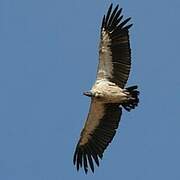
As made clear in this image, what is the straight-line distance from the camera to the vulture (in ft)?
54.1

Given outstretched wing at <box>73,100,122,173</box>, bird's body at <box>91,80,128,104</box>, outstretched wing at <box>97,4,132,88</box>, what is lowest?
outstretched wing at <box>73,100,122,173</box>

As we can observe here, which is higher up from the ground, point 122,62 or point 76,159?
point 122,62

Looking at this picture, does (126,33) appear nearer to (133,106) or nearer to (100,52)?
(100,52)

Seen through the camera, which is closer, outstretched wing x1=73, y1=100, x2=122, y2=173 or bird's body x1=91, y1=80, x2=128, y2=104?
bird's body x1=91, y1=80, x2=128, y2=104

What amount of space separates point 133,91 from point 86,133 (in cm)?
225

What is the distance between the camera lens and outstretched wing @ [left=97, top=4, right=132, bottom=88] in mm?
16641

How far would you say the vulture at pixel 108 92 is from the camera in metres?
16.5

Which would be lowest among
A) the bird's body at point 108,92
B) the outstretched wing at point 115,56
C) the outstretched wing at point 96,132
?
the outstretched wing at point 96,132

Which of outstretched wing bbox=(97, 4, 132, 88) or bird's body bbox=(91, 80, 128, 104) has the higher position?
outstretched wing bbox=(97, 4, 132, 88)

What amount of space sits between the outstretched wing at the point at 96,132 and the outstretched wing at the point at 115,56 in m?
0.81

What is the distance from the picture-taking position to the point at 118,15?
17.2 m

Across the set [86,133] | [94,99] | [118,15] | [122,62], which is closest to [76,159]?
[86,133]

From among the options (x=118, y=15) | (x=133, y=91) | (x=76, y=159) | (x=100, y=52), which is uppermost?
(x=118, y=15)

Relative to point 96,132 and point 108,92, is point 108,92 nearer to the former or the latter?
point 108,92
